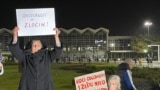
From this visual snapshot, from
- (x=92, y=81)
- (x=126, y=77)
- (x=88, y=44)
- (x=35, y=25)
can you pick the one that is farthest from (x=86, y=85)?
(x=88, y=44)

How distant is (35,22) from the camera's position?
8.28m

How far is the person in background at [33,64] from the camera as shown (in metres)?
7.55

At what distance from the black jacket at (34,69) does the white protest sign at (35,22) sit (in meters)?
0.57

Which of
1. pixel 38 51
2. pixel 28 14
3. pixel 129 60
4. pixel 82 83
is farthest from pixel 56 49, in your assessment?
pixel 129 60

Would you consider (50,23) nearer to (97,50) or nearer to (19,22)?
(19,22)

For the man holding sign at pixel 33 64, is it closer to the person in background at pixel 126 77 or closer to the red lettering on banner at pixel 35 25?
the red lettering on banner at pixel 35 25

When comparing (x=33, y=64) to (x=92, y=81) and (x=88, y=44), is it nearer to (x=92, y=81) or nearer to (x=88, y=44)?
(x=92, y=81)

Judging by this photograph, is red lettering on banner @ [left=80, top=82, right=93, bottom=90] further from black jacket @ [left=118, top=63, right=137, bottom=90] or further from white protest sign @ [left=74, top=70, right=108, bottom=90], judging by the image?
black jacket @ [left=118, top=63, right=137, bottom=90]

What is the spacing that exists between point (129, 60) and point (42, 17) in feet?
10.2

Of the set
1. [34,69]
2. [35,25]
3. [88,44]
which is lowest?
[88,44]

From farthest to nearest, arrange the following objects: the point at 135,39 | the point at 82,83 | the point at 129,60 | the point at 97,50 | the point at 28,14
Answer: the point at 97,50, the point at 135,39, the point at 129,60, the point at 82,83, the point at 28,14

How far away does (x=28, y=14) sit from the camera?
8203 millimetres

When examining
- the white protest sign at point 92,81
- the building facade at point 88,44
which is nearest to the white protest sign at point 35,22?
the white protest sign at point 92,81

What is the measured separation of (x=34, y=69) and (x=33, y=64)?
0.28 ft
